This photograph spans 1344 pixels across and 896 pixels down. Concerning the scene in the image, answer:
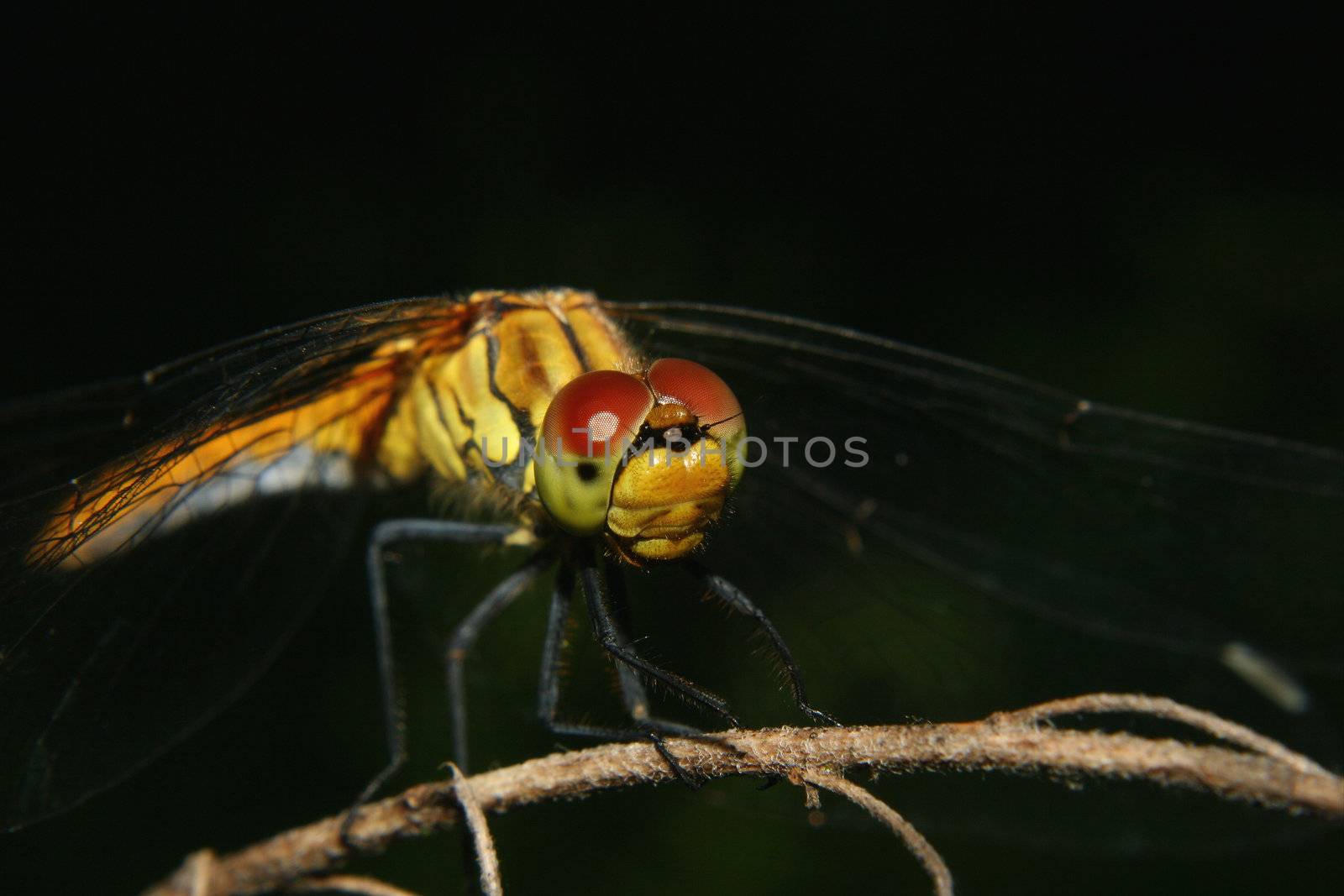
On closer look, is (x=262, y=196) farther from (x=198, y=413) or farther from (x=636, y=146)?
(x=198, y=413)

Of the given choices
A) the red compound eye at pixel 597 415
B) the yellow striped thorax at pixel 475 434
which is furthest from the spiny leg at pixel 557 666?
the red compound eye at pixel 597 415

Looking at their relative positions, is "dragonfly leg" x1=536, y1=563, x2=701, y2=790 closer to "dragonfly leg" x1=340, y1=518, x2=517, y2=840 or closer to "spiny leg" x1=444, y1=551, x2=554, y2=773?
"spiny leg" x1=444, y1=551, x2=554, y2=773

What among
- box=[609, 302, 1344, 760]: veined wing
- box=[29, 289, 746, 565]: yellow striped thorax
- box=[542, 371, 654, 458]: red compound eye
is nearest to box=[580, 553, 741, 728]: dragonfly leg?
box=[29, 289, 746, 565]: yellow striped thorax

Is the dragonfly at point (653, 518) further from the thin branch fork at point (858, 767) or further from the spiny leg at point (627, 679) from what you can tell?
the thin branch fork at point (858, 767)

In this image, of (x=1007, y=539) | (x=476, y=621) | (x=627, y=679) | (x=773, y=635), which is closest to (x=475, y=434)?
(x=476, y=621)

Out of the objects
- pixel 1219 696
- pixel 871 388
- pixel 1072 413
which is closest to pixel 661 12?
pixel 871 388
